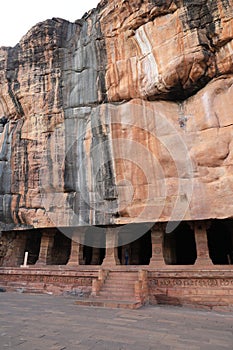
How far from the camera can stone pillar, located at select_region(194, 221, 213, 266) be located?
1283 cm

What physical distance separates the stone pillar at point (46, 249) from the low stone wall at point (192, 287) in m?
8.46

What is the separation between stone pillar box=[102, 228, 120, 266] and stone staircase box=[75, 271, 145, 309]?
2.85m

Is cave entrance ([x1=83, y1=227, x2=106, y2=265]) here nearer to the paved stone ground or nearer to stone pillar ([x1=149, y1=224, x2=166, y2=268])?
stone pillar ([x1=149, y1=224, x2=166, y2=268])

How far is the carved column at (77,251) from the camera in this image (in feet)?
51.0

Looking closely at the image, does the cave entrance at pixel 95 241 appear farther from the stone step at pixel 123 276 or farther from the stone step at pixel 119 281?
the stone step at pixel 119 281

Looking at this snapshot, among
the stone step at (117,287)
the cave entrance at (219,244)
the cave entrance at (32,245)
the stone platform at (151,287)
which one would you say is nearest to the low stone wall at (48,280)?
the stone platform at (151,287)

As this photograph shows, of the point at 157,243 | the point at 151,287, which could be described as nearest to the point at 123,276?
the point at 151,287

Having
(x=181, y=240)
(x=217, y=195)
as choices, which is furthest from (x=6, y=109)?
(x=181, y=240)

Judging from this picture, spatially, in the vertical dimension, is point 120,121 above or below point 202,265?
above

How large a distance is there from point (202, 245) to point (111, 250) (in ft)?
16.5

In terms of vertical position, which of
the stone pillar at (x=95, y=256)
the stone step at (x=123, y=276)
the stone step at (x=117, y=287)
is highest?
the stone pillar at (x=95, y=256)

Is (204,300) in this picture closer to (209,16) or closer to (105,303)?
(105,303)

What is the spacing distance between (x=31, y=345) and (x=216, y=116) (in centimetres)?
1154

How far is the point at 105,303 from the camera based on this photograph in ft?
27.2
